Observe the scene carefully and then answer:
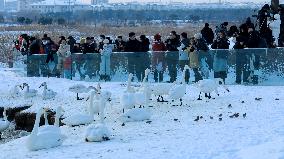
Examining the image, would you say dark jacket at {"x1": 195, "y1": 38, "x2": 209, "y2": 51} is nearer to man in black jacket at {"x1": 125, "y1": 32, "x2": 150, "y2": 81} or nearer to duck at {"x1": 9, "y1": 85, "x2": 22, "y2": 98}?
man in black jacket at {"x1": 125, "y1": 32, "x2": 150, "y2": 81}

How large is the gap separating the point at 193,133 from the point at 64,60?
13191 mm

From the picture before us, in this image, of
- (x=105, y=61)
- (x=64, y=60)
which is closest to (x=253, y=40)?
(x=105, y=61)

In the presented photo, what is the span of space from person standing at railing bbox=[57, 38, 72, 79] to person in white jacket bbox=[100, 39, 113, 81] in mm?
1637

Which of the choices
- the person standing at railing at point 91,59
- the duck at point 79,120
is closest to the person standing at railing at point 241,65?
the person standing at railing at point 91,59

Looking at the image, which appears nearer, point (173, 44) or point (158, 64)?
point (158, 64)

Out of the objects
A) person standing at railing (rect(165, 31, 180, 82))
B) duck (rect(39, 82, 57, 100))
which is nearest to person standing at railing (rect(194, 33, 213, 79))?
person standing at railing (rect(165, 31, 180, 82))

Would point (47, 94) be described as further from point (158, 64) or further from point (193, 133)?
point (193, 133)

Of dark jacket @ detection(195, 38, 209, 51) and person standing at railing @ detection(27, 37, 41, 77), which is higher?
dark jacket @ detection(195, 38, 209, 51)

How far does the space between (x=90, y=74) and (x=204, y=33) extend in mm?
5325

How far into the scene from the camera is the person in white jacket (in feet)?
88.5

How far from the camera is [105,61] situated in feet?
88.8

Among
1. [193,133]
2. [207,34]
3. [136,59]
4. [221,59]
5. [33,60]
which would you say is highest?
[207,34]

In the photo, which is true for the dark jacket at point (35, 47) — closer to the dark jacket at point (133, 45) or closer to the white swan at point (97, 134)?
the dark jacket at point (133, 45)

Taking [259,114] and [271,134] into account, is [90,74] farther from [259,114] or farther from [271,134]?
[271,134]
